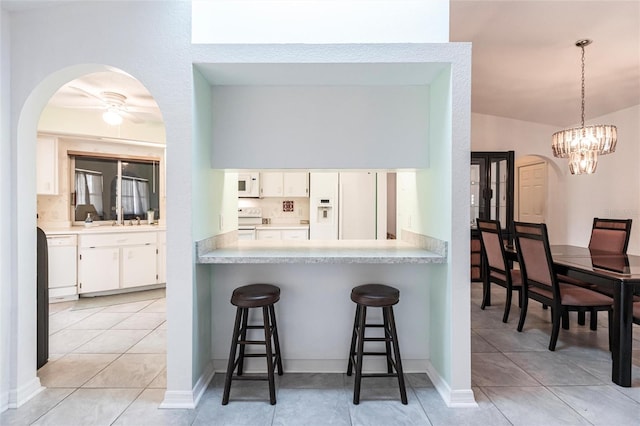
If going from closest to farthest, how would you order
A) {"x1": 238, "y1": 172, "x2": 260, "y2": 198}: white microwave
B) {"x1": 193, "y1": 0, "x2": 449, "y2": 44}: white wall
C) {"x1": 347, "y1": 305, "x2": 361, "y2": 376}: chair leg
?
{"x1": 193, "y1": 0, "x2": 449, "y2": 44}: white wall, {"x1": 347, "y1": 305, "x2": 361, "y2": 376}: chair leg, {"x1": 238, "y1": 172, "x2": 260, "y2": 198}: white microwave

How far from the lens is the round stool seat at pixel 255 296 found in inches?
78.3

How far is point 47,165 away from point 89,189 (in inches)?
23.9

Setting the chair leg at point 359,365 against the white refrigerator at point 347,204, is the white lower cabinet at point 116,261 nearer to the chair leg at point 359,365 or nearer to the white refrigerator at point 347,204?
the white refrigerator at point 347,204

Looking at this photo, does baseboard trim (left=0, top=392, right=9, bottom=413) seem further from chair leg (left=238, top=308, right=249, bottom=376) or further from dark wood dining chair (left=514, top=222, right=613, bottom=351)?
dark wood dining chair (left=514, top=222, right=613, bottom=351)

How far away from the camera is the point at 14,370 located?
6.42ft

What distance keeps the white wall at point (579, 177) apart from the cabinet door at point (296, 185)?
301 cm

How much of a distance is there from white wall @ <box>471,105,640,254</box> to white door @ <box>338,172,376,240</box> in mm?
2074

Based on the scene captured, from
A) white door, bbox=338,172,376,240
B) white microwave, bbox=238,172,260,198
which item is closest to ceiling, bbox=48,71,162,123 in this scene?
white microwave, bbox=238,172,260,198

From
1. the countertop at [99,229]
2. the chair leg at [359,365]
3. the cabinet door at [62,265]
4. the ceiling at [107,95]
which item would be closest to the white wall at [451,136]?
the chair leg at [359,365]

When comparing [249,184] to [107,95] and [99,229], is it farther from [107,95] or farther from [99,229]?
[107,95]

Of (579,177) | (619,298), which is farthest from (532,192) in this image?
(619,298)

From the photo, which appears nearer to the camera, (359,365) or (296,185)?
(359,365)

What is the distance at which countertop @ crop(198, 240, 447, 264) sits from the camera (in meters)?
2.00

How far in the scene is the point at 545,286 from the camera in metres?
2.85
